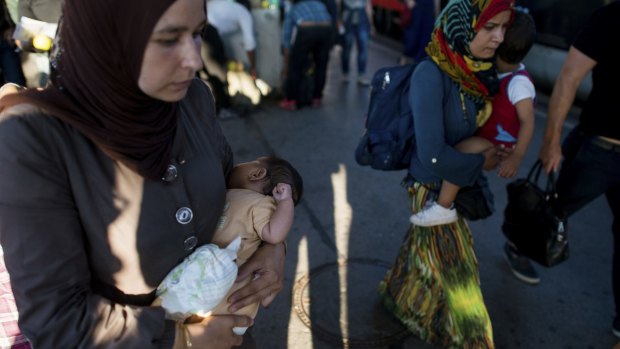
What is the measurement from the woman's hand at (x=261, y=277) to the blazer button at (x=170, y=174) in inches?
→ 15.7

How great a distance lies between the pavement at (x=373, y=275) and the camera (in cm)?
270

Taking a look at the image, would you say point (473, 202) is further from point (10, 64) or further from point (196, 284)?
point (10, 64)

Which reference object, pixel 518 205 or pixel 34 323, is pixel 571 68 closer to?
pixel 518 205

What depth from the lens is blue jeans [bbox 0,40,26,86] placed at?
3297mm

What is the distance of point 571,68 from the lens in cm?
241

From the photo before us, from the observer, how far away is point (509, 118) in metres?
2.24

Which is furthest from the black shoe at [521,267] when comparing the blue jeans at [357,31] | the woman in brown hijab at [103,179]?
the blue jeans at [357,31]

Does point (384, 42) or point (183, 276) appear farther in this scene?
point (384, 42)

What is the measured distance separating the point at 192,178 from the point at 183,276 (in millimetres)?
253

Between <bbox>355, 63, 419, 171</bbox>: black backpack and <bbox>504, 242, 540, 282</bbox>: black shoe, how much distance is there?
1.39 m

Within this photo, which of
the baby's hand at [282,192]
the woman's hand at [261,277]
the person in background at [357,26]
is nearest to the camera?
the woman's hand at [261,277]

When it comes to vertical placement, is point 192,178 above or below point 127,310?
above

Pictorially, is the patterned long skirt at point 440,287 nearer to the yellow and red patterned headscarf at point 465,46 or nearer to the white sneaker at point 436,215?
the white sneaker at point 436,215

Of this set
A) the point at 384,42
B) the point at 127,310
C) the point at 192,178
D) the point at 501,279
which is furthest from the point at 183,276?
the point at 384,42
